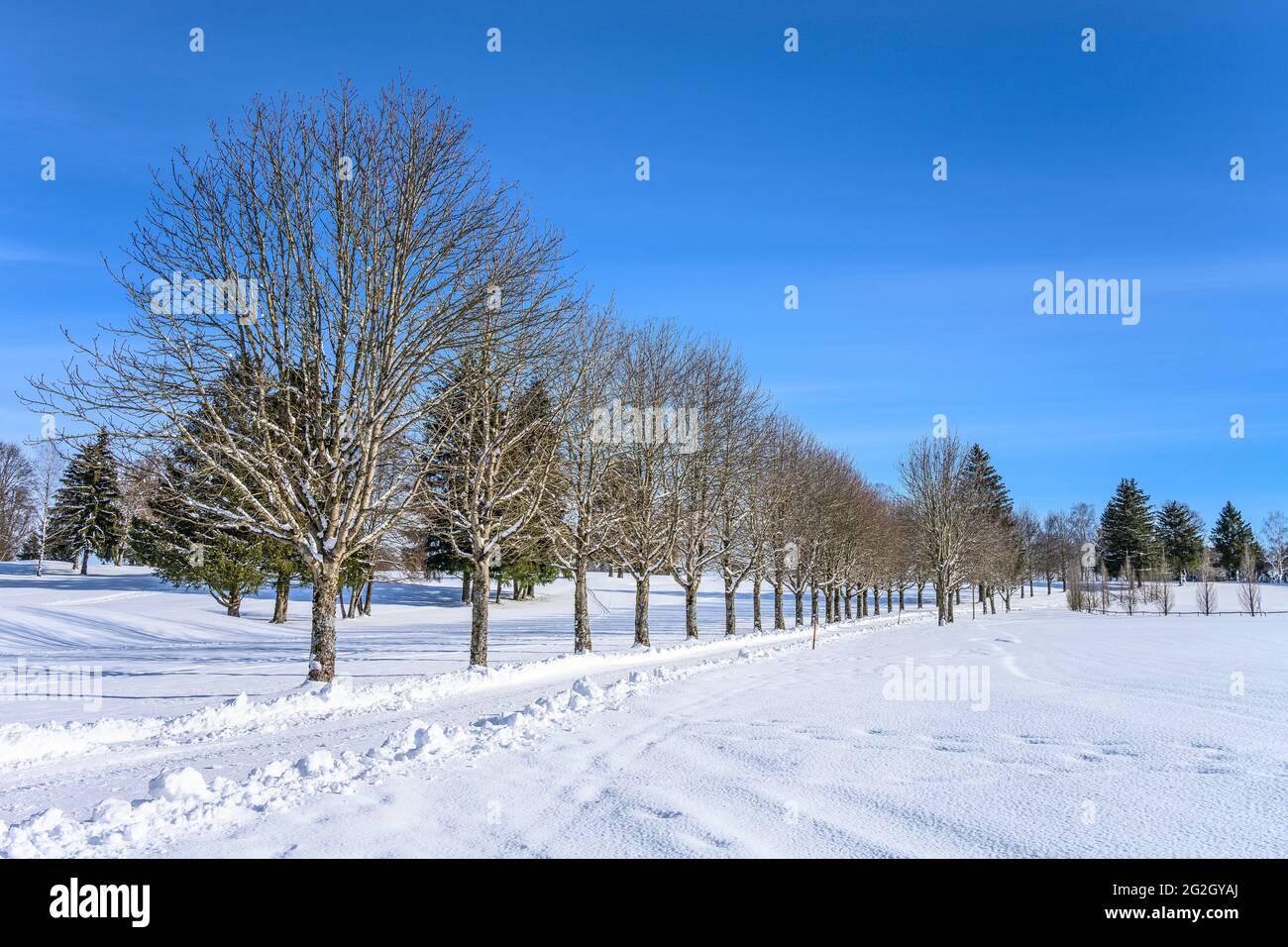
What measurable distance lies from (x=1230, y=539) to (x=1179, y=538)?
8.03 meters

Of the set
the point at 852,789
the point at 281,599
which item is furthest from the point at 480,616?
the point at 281,599

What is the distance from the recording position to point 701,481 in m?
27.5

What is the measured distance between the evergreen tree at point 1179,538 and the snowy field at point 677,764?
10105cm

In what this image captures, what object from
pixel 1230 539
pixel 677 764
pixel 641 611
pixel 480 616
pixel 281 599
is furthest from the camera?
pixel 1230 539

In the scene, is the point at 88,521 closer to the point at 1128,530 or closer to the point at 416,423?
the point at 416,423

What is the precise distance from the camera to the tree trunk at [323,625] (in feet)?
43.9

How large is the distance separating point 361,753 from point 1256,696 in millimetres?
11525

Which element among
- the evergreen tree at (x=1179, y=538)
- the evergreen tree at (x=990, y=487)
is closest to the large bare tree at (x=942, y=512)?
the evergreen tree at (x=990, y=487)

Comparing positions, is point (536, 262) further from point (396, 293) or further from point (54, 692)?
point (54, 692)

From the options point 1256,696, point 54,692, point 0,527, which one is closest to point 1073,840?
point 1256,696

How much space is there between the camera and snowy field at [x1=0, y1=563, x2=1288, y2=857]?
167 inches

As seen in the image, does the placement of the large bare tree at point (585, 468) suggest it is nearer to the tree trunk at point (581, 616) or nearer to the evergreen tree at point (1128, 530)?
the tree trunk at point (581, 616)

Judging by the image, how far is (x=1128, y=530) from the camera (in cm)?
8700

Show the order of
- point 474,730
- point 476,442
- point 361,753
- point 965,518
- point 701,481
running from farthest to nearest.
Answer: point 965,518
point 701,481
point 476,442
point 474,730
point 361,753
